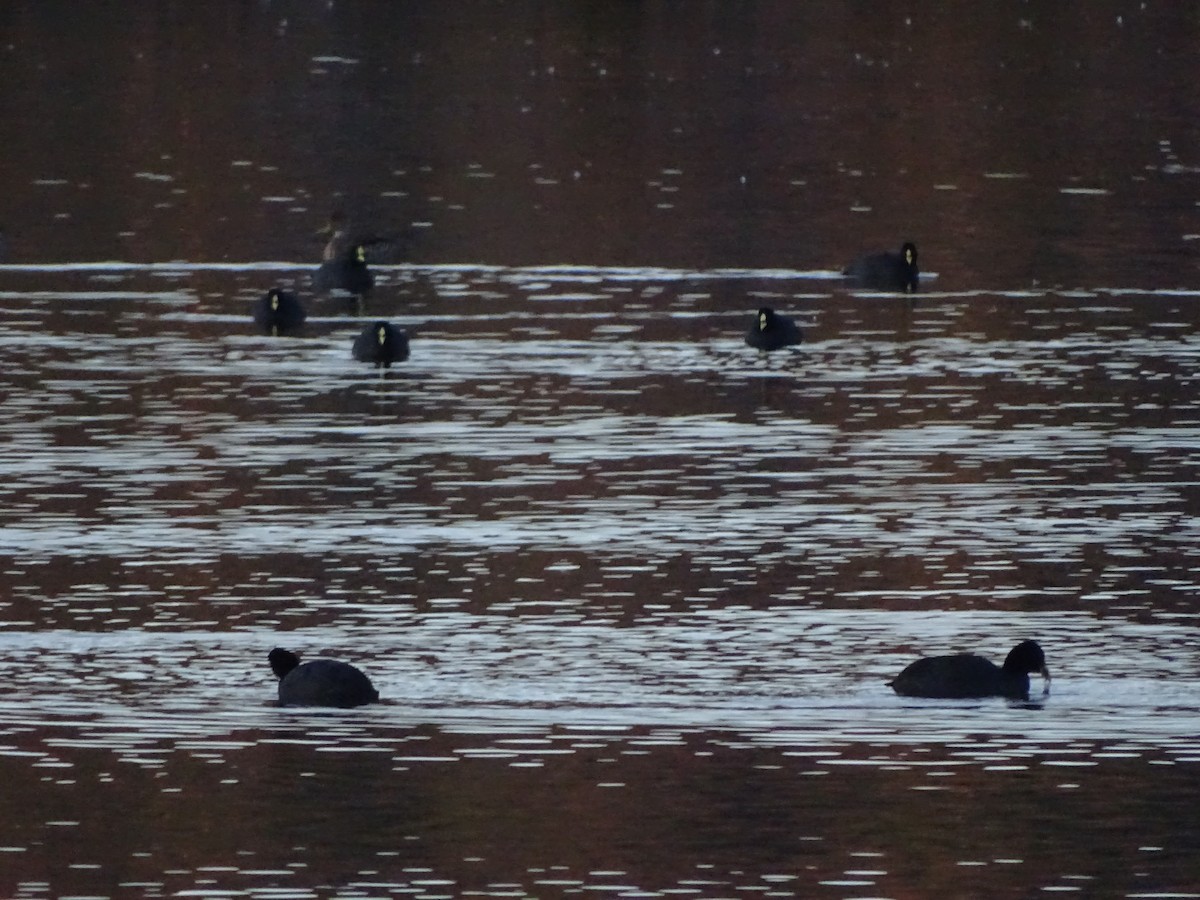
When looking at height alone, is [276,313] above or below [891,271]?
below

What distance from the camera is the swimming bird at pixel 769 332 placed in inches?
1120

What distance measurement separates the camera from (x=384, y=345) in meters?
28.1

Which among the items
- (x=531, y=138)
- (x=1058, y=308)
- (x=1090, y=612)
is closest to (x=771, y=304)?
(x=1058, y=308)

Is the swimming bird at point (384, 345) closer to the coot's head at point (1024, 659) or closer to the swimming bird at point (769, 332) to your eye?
the swimming bird at point (769, 332)

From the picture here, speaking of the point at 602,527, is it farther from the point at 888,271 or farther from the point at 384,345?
the point at 888,271

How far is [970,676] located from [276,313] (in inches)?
595

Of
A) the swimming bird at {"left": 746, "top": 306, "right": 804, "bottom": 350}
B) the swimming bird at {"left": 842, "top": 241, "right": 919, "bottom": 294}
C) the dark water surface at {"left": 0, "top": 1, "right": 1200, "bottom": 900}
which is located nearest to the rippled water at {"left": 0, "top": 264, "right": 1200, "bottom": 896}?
the dark water surface at {"left": 0, "top": 1, "right": 1200, "bottom": 900}

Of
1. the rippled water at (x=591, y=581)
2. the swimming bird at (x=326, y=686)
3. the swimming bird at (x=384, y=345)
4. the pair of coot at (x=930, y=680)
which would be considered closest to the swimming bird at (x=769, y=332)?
the rippled water at (x=591, y=581)

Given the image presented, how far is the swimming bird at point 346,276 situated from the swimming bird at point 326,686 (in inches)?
697

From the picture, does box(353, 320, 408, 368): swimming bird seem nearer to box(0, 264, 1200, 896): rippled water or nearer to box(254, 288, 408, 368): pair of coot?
box(254, 288, 408, 368): pair of coot

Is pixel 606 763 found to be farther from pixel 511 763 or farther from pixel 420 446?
pixel 420 446

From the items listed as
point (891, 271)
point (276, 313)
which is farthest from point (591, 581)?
point (891, 271)

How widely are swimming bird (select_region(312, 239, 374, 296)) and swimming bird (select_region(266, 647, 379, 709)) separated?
1771 centimetres

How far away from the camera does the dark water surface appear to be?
1380 cm
